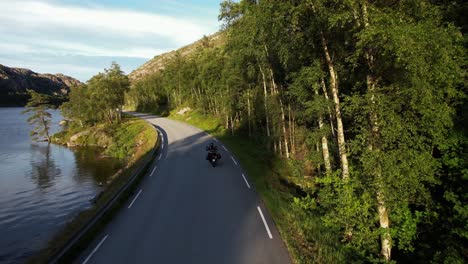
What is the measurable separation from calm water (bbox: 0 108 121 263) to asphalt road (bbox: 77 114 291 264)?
736 centimetres

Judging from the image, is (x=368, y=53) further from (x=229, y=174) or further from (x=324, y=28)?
(x=229, y=174)

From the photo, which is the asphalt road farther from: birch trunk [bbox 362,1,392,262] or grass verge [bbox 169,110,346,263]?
birch trunk [bbox 362,1,392,262]

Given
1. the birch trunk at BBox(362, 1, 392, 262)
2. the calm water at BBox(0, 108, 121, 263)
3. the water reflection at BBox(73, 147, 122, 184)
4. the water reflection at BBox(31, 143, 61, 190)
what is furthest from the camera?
the water reflection at BBox(73, 147, 122, 184)

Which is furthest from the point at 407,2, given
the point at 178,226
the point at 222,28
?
the point at 222,28

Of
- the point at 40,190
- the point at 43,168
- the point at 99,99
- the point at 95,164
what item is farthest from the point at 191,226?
the point at 99,99

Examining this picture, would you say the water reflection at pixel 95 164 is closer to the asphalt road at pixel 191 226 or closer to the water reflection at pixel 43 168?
the water reflection at pixel 43 168

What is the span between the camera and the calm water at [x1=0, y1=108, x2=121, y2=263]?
18984 millimetres

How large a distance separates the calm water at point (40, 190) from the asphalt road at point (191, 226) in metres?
7.36

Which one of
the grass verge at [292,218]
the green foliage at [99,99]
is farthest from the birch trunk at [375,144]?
the green foliage at [99,99]

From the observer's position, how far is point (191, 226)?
12.4 meters

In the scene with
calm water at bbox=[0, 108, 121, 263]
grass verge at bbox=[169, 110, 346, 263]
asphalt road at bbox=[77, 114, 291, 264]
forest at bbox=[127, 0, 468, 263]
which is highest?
forest at bbox=[127, 0, 468, 263]

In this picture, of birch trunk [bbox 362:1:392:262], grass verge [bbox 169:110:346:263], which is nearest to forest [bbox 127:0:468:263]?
birch trunk [bbox 362:1:392:262]

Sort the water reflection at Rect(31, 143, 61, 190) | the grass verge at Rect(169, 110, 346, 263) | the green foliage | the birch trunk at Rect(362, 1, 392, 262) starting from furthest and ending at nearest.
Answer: the green foliage → the water reflection at Rect(31, 143, 61, 190) → the grass verge at Rect(169, 110, 346, 263) → the birch trunk at Rect(362, 1, 392, 262)

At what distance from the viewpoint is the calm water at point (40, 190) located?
1898cm
